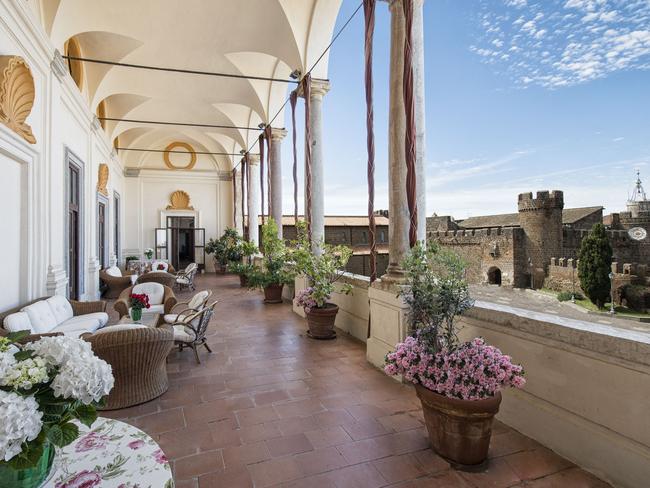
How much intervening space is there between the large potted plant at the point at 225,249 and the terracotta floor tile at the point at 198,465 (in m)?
10.6

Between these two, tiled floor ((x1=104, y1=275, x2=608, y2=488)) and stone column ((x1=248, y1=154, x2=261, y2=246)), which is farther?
stone column ((x1=248, y1=154, x2=261, y2=246))

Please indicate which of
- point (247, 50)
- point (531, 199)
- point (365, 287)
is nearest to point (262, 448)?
point (365, 287)

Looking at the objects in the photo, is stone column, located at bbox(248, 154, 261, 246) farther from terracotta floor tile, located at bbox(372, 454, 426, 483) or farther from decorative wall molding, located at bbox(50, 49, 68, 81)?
terracotta floor tile, located at bbox(372, 454, 426, 483)

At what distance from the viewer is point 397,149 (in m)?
3.87

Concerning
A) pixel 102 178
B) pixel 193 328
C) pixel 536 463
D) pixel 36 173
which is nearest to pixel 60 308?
pixel 36 173

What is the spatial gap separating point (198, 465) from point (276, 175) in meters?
7.99

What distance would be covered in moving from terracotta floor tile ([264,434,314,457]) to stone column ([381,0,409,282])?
5.97ft

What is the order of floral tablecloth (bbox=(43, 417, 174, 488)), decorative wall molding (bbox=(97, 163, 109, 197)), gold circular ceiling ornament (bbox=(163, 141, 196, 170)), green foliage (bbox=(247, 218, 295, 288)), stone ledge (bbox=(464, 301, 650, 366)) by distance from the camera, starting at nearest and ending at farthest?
floral tablecloth (bbox=(43, 417, 174, 488)), stone ledge (bbox=(464, 301, 650, 366)), green foliage (bbox=(247, 218, 295, 288)), decorative wall molding (bbox=(97, 163, 109, 197)), gold circular ceiling ornament (bbox=(163, 141, 196, 170))

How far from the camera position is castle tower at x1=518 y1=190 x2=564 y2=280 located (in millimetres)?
23266

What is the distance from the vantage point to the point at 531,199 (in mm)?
24141

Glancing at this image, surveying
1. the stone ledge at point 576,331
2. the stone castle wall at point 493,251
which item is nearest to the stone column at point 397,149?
the stone ledge at point 576,331

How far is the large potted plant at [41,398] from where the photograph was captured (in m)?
0.91

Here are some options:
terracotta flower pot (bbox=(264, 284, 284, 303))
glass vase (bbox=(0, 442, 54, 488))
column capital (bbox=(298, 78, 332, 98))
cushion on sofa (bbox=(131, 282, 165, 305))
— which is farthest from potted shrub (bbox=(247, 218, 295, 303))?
glass vase (bbox=(0, 442, 54, 488))

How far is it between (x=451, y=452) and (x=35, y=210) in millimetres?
5408
